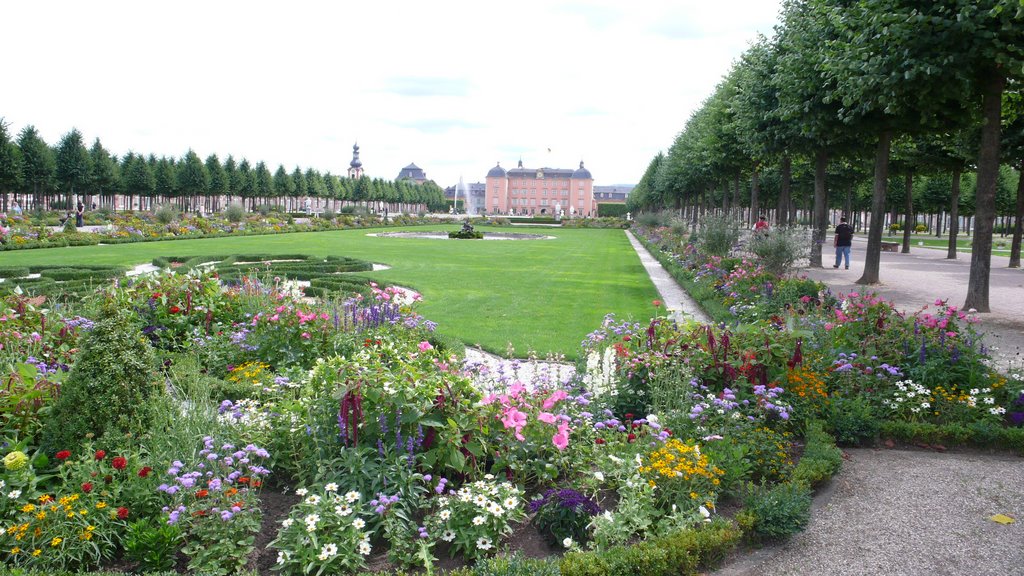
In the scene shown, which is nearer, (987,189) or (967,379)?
(967,379)

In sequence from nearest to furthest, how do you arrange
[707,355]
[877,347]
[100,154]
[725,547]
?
1. [725,547]
2. [707,355]
3. [877,347]
4. [100,154]

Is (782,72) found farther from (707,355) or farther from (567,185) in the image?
(567,185)

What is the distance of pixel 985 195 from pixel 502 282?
8203 millimetres

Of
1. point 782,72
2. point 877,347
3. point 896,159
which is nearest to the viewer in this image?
point 877,347

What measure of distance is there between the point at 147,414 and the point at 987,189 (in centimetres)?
1120

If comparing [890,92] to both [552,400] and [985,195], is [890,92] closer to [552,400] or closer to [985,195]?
[985,195]

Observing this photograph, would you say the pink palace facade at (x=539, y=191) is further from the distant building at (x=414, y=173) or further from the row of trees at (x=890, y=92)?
the row of trees at (x=890, y=92)

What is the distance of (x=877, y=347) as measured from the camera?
5.80 m

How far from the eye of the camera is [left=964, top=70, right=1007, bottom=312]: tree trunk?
9.70m

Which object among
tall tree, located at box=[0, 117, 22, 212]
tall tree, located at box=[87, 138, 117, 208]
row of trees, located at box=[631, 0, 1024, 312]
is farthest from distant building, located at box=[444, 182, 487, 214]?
row of trees, located at box=[631, 0, 1024, 312]

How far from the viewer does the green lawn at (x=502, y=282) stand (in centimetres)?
849

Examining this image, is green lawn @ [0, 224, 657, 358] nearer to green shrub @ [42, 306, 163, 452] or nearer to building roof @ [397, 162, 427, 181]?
green shrub @ [42, 306, 163, 452]

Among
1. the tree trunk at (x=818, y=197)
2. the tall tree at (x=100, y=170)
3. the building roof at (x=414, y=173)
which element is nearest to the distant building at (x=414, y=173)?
the building roof at (x=414, y=173)

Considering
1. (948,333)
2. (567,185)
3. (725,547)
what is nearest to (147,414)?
(725,547)
